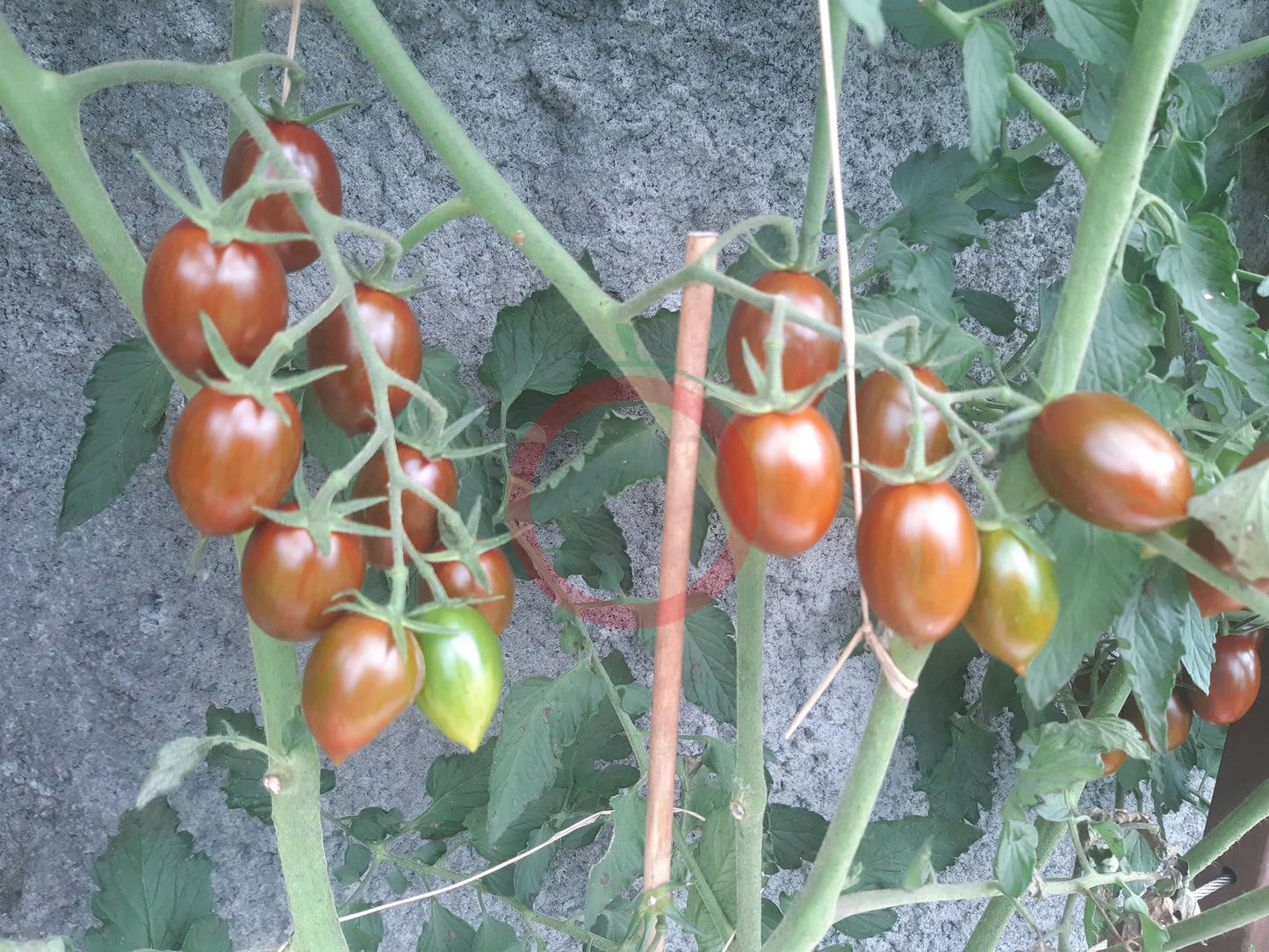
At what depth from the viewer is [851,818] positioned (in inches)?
18.3

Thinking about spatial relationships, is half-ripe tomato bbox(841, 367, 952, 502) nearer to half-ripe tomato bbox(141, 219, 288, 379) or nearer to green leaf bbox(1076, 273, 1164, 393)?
green leaf bbox(1076, 273, 1164, 393)

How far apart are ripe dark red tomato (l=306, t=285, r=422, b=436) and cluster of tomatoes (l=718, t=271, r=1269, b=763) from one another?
7.0 inches

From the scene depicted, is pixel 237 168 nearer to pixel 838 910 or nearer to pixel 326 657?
pixel 326 657

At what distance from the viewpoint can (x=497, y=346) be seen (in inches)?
27.2

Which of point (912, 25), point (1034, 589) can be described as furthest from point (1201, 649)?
point (912, 25)

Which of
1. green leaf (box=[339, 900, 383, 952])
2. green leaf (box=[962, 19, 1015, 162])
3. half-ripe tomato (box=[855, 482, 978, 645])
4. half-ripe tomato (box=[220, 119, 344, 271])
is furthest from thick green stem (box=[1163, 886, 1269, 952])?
half-ripe tomato (box=[220, 119, 344, 271])

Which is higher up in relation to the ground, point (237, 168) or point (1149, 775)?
point (237, 168)

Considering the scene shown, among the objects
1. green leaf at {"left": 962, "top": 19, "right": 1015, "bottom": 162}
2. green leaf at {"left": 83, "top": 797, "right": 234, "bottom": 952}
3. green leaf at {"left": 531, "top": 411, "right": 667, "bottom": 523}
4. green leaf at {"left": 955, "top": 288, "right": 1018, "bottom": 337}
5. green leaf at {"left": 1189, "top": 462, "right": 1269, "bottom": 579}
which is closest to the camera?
green leaf at {"left": 1189, "top": 462, "right": 1269, "bottom": 579}

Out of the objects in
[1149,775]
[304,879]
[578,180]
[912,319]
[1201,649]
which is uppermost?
[912,319]

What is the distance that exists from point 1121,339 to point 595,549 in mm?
411

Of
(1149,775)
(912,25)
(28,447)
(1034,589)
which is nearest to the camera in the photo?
(1034,589)

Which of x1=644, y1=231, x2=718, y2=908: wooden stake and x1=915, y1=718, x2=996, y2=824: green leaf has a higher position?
x1=644, y1=231, x2=718, y2=908: wooden stake

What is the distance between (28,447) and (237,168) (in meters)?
0.40

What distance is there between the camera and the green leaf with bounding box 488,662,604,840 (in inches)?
25.7
